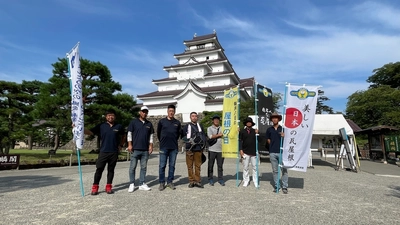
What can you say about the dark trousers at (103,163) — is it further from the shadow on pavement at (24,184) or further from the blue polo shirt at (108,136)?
the shadow on pavement at (24,184)

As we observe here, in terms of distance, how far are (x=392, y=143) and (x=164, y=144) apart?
1628cm

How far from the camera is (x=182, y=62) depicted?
4250 cm

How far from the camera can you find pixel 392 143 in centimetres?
1533

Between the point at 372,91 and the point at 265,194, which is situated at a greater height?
the point at 372,91

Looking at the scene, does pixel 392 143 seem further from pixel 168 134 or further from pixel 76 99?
pixel 76 99

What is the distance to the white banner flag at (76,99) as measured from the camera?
193 inches

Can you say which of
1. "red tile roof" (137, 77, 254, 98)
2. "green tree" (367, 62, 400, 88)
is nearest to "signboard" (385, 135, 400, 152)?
"red tile roof" (137, 77, 254, 98)

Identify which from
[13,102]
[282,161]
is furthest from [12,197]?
[13,102]

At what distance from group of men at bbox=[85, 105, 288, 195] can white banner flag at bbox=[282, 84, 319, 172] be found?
0.72ft

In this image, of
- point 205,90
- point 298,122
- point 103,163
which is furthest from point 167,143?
point 205,90

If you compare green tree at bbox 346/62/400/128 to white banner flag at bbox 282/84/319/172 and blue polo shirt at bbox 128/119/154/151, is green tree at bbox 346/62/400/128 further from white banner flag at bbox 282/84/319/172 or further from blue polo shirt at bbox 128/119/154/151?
blue polo shirt at bbox 128/119/154/151

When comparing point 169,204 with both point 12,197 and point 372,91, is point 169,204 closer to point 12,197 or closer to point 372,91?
point 12,197

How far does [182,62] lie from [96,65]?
24308mm

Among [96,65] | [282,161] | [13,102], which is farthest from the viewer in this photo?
[96,65]
